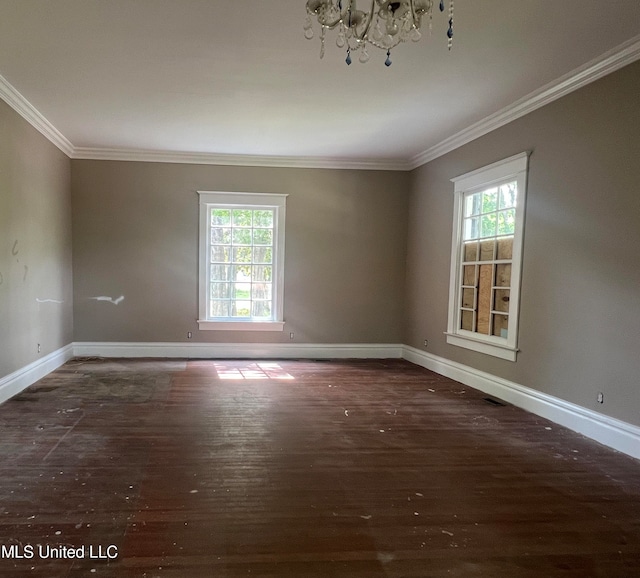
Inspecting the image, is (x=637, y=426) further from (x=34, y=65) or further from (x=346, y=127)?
(x=34, y=65)

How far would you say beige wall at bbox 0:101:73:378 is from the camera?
12.5 ft

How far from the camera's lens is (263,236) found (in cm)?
→ 609

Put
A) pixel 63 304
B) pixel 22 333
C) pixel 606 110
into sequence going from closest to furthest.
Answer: pixel 606 110
pixel 22 333
pixel 63 304

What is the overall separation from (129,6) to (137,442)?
2.83 m

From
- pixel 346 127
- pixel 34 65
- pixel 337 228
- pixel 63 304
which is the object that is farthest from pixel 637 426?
pixel 63 304

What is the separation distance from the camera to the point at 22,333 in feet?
13.7

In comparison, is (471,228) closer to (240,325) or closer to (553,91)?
(553,91)

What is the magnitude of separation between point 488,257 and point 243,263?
3.36 m

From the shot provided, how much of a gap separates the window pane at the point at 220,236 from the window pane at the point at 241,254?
16 centimetres

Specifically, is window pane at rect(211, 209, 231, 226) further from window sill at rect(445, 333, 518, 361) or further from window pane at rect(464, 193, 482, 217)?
window sill at rect(445, 333, 518, 361)

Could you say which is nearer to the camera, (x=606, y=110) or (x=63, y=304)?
(x=606, y=110)

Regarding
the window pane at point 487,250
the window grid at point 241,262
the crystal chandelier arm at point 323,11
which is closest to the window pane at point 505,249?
the window pane at point 487,250

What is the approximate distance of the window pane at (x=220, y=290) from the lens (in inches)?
237

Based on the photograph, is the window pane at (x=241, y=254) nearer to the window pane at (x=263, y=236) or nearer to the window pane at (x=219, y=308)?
the window pane at (x=263, y=236)
